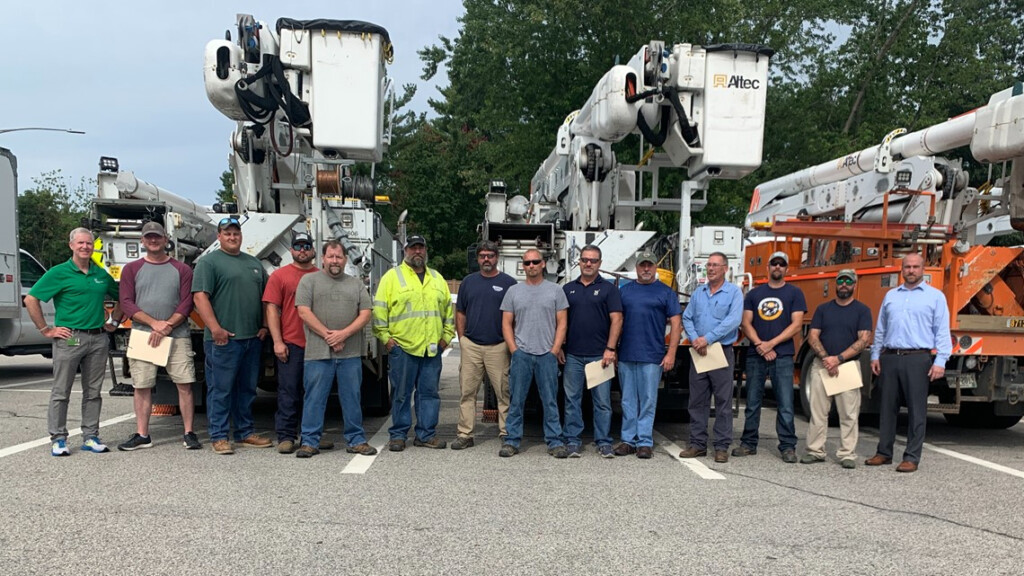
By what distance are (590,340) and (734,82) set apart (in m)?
2.90

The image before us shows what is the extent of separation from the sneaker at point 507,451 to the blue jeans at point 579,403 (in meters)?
0.46

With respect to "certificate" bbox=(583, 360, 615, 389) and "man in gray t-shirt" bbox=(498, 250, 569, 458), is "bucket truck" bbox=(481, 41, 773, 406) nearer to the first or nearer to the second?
"certificate" bbox=(583, 360, 615, 389)

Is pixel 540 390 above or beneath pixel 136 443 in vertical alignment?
above

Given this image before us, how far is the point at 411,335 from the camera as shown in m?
6.53

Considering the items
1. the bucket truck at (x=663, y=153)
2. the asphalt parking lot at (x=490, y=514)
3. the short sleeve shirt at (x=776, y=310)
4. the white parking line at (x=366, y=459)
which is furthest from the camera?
the bucket truck at (x=663, y=153)

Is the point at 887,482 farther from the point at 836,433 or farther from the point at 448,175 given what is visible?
the point at 448,175

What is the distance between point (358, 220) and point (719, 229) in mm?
3530

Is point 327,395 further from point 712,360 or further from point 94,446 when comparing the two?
point 712,360

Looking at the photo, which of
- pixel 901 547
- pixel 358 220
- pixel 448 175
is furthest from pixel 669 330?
pixel 448 175

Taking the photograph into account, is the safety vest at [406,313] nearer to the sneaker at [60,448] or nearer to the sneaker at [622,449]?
the sneaker at [622,449]

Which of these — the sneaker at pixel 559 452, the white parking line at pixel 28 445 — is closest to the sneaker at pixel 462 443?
the sneaker at pixel 559 452

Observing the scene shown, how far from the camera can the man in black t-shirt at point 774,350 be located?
6570 mm

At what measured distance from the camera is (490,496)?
5094 millimetres

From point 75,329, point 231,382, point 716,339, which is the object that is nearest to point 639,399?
point 716,339
